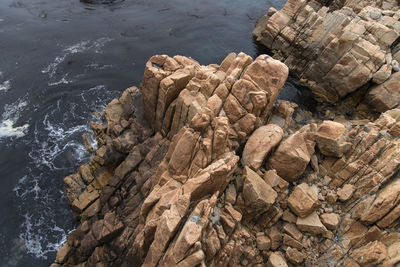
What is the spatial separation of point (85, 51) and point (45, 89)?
584 inches

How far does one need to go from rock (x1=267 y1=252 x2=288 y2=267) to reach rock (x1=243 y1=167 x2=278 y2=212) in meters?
4.14

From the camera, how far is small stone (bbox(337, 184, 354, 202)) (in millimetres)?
25578

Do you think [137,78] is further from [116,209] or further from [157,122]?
[116,209]

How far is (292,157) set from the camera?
26.8m

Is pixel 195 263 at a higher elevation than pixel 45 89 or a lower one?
higher

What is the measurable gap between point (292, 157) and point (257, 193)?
18.4 ft

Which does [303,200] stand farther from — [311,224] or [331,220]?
[331,220]

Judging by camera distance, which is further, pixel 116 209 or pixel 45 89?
pixel 45 89

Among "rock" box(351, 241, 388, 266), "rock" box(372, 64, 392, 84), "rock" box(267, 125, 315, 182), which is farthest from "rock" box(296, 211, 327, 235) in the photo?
"rock" box(372, 64, 392, 84)

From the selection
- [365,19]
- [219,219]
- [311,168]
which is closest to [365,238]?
[311,168]

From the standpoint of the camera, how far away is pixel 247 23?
8019 centimetres

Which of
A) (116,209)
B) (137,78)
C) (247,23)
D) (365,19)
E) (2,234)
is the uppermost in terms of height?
(365,19)

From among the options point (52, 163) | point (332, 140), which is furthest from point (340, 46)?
point (52, 163)

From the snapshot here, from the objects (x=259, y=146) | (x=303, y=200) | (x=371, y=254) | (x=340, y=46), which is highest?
(x=340, y=46)
